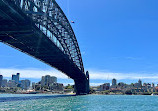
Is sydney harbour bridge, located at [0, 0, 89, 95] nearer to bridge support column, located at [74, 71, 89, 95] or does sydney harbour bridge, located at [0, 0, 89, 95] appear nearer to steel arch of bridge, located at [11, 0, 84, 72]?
steel arch of bridge, located at [11, 0, 84, 72]

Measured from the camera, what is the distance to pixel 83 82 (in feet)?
323

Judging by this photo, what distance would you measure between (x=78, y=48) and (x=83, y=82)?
105 ft

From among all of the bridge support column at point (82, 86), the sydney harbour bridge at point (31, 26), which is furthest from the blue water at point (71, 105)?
the bridge support column at point (82, 86)

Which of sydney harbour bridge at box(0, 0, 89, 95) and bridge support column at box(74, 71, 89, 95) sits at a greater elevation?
sydney harbour bridge at box(0, 0, 89, 95)

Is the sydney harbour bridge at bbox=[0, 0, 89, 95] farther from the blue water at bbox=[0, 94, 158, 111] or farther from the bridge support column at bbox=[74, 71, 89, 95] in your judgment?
the bridge support column at bbox=[74, 71, 89, 95]

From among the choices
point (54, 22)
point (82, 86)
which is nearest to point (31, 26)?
point (54, 22)

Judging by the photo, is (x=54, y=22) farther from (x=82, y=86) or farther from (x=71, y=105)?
(x=82, y=86)

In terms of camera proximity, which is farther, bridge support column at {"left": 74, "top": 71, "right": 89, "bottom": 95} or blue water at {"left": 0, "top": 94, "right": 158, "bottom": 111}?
bridge support column at {"left": 74, "top": 71, "right": 89, "bottom": 95}

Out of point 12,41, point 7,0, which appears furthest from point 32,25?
point 12,41

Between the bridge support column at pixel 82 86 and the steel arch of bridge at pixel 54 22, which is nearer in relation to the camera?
the steel arch of bridge at pixel 54 22

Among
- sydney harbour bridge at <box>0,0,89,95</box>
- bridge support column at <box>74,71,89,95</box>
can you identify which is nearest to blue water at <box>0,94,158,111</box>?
sydney harbour bridge at <box>0,0,89,95</box>

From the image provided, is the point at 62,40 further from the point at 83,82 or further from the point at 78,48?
the point at 83,82

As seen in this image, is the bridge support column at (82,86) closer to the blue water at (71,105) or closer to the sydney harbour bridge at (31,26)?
the sydney harbour bridge at (31,26)

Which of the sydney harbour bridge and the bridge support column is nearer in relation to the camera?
the sydney harbour bridge
